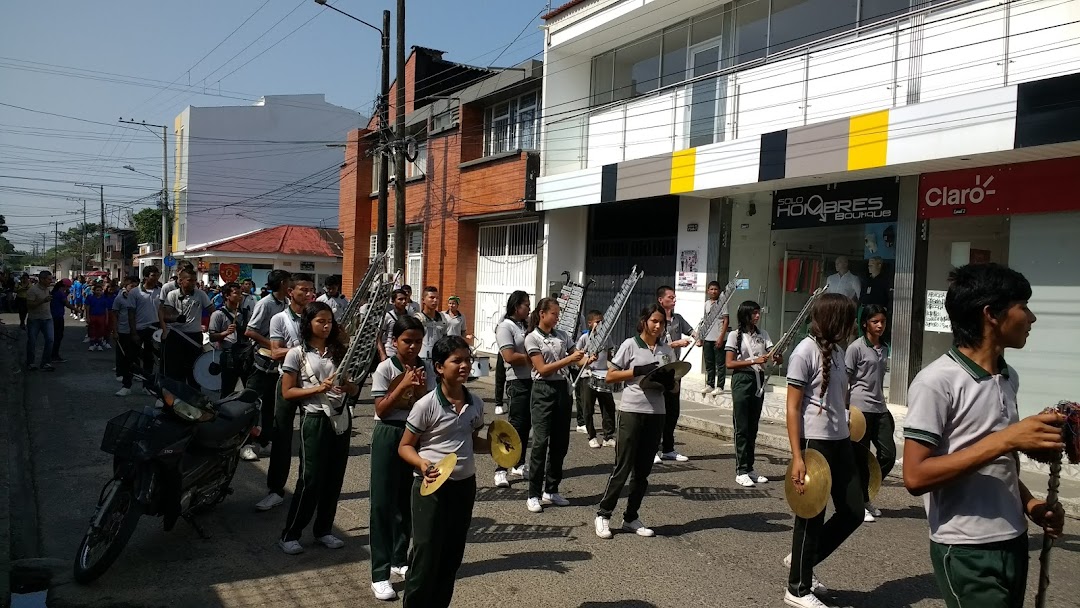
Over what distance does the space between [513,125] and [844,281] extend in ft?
33.3

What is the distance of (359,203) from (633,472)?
78.1 feet

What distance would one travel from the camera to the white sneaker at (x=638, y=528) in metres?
5.84

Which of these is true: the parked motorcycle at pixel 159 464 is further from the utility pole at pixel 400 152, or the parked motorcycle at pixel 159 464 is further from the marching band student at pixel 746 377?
the utility pole at pixel 400 152

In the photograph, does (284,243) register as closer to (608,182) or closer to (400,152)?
(400,152)

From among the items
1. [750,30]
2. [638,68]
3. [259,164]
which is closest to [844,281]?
[750,30]

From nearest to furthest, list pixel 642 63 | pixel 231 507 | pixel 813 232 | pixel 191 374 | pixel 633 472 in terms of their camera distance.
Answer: pixel 633 472 → pixel 231 507 → pixel 191 374 → pixel 813 232 → pixel 642 63

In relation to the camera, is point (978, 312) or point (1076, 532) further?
point (1076, 532)

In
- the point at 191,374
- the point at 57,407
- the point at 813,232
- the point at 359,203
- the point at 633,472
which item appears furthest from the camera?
the point at 359,203

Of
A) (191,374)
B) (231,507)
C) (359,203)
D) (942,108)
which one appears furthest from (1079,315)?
(359,203)

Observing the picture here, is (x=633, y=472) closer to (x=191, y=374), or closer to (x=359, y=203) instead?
(x=191, y=374)

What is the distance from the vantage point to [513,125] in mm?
19656

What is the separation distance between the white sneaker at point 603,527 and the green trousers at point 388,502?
1.64 meters

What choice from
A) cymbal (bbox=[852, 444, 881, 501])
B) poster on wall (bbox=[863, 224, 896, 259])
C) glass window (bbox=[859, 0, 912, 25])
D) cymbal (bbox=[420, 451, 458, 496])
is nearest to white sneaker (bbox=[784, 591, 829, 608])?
cymbal (bbox=[852, 444, 881, 501])

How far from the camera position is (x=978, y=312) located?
2660mm
